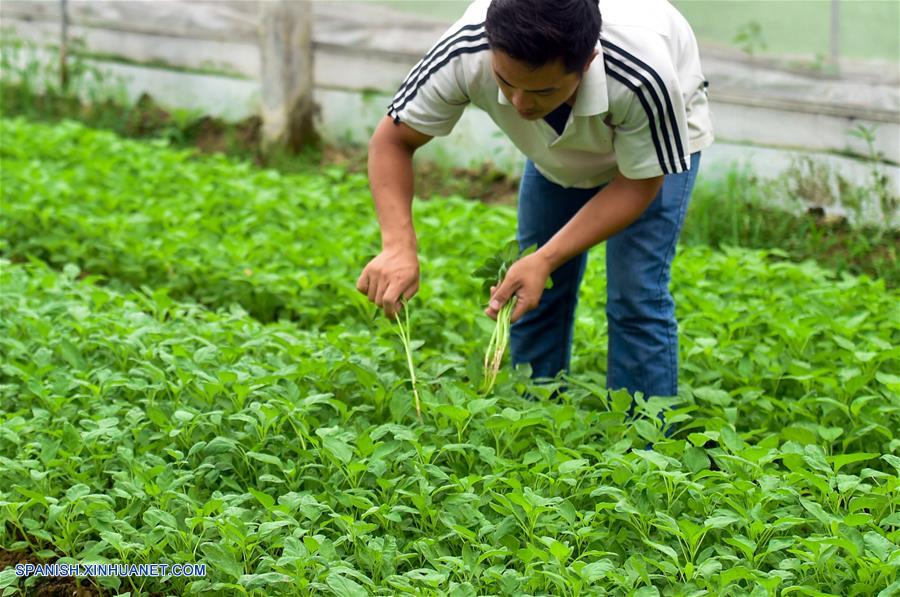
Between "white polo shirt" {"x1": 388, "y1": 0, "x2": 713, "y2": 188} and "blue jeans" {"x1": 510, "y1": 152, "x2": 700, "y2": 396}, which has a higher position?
"white polo shirt" {"x1": 388, "y1": 0, "x2": 713, "y2": 188}

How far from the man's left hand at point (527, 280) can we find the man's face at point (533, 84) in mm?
434

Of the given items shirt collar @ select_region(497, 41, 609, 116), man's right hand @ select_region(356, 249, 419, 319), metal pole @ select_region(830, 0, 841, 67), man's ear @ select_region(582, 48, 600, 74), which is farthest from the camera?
metal pole @ select_region(830, 0, 841, 67)

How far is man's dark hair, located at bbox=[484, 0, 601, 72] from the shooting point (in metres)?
2.63

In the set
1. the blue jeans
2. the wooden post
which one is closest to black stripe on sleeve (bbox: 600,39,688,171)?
the blue jeans

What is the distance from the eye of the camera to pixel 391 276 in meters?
3.27

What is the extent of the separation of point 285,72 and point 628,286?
483cm

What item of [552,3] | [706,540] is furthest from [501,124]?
[706,540]

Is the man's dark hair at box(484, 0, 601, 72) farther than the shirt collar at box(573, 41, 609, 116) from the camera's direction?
No

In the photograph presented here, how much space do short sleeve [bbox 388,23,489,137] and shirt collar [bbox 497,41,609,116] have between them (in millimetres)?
165

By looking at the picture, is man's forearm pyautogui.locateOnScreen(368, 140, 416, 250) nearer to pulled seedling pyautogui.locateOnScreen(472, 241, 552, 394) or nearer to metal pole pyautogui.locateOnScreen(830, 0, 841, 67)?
pulled seedling pyautogui.locateOnScreen(472, 241, 552, 394)

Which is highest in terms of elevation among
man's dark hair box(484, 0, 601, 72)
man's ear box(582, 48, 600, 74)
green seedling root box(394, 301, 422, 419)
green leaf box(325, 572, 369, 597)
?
man's dark hair box(484, 0, 601, 72)

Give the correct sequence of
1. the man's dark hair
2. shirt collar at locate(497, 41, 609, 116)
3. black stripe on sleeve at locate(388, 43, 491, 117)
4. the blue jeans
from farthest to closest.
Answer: the blue jeans → black stripe on sleeve at locate(388, 43, 491, 117) → shirt collar at locate(497, 41, 609, 116) → the man's dark hair

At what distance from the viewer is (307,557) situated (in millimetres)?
2586

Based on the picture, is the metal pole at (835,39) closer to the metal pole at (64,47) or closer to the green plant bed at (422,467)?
the green plant bed at (422,467)
